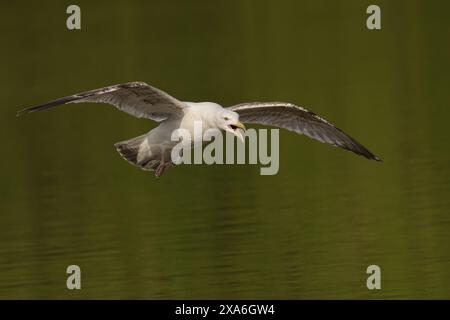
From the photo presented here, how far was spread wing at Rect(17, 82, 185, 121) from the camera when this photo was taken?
13320mm

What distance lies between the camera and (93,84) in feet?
89.5

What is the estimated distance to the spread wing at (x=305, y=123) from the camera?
14914 millimetres

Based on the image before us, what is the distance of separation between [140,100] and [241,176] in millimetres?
4806

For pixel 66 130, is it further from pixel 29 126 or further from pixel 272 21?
pixel 272 21

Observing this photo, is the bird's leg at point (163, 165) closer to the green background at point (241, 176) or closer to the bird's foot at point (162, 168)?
the bird's foot at point (162, 168)

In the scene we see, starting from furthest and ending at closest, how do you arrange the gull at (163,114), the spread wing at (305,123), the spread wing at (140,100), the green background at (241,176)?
1. the spread wing at (305,123)
2. the green background at (241,176)
3. the gull at (163,114)
4. the spread wing at (140,100)

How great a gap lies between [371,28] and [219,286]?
18.2m

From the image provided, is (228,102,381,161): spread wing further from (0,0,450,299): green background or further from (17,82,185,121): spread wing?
(17,82,185,121): spread wing

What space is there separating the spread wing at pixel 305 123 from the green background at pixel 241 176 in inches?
34.8

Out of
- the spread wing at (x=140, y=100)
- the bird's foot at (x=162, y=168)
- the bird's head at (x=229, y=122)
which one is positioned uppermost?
the spread wing at (x=140, y=100)

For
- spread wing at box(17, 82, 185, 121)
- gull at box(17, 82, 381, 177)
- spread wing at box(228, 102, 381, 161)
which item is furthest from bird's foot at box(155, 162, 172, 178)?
spread wing at box(228, 102, 381, 161)

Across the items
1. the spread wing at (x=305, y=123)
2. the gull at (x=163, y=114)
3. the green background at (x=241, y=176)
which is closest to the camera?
Result: the gull at (x=163, y=114)

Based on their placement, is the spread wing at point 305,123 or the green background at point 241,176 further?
the spread wing at point 305,123

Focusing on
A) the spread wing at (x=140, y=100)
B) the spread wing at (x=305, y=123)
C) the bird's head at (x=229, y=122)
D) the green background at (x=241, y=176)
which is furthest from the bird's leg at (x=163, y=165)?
the spread wing at (x=305, y=123)
